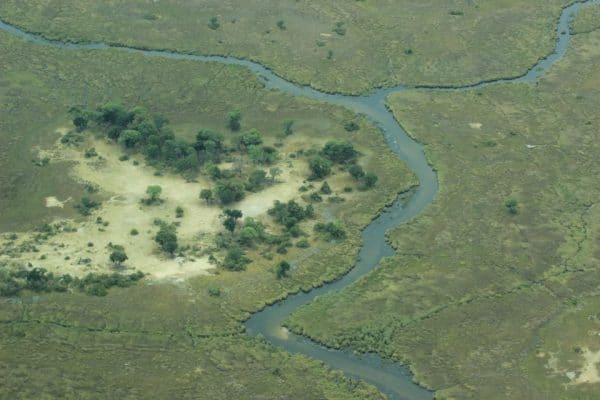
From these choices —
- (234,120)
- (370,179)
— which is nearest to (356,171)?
(370,179)

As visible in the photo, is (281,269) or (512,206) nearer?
(281,269)

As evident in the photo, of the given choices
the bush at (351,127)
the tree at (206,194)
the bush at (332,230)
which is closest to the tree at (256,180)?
the tree at (206,194)

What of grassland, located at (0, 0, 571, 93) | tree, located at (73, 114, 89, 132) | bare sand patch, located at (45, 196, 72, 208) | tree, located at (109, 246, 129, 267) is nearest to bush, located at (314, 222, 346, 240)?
tree, located at (109, 246, 129, 267)

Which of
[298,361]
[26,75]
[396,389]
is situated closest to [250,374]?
[298,361]

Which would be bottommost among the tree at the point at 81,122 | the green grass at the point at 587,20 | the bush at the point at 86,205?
the bush at the point at 86,205

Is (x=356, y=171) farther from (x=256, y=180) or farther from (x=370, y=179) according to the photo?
(x=256, y=180)

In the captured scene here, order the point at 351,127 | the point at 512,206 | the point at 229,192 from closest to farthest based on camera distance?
the point at 229,192 → the point at 512,206 → the point at 351,127

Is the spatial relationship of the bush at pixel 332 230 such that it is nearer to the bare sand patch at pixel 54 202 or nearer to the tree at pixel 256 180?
the tree at pixel 256 180
